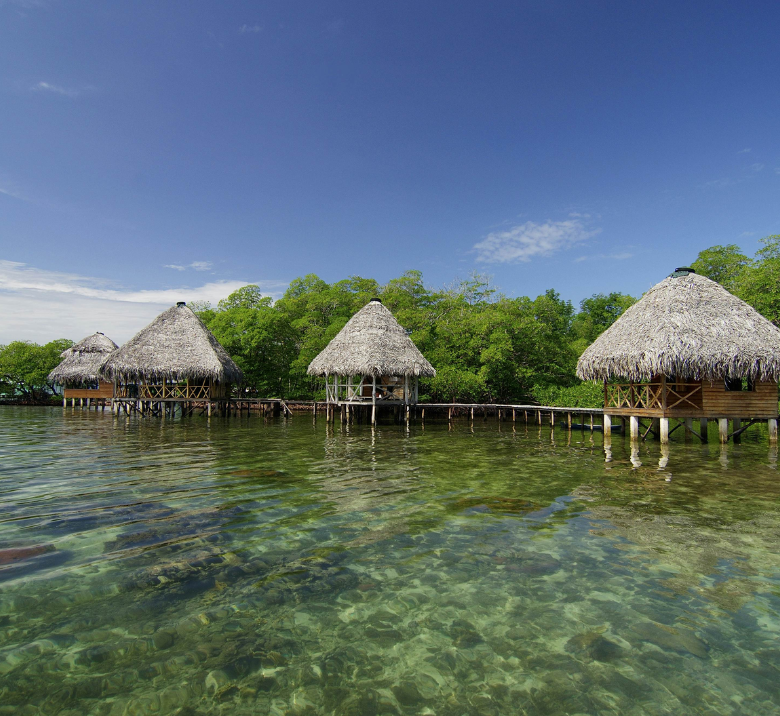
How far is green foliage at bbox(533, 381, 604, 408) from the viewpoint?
73.4ft

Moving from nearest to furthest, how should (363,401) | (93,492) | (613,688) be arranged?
(613,688)
(93,492)
(363,401)

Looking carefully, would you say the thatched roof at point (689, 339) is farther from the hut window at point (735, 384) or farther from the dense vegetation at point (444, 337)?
the dense vegetation at point (444, 337)

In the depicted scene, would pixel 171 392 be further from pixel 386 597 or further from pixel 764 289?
pixel 764 289

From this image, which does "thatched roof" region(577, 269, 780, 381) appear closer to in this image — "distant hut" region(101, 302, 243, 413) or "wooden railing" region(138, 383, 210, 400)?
"distant hut" region(101, 302, 243, 413)

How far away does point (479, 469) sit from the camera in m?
10.3

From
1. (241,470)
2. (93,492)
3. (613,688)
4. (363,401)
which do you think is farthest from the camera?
(363,401)

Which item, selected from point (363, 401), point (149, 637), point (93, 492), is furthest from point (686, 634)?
point (363, 401)

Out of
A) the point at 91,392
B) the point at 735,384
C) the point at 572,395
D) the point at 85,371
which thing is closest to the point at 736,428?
the point at 735,384

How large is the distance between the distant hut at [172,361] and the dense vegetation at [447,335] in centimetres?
477

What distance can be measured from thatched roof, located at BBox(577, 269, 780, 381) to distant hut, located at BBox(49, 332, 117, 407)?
112ft

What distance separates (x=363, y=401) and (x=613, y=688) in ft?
61.4

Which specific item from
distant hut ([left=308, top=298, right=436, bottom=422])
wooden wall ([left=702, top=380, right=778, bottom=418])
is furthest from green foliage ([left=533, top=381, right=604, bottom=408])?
wooden wall ([left=702, top=380, right=778, bottom=418])

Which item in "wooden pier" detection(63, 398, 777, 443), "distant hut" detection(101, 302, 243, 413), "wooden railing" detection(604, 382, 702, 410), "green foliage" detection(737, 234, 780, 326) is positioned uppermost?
"green foliage" detection(737, 234, 780, 326)

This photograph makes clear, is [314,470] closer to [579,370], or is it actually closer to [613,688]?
[613,688]
